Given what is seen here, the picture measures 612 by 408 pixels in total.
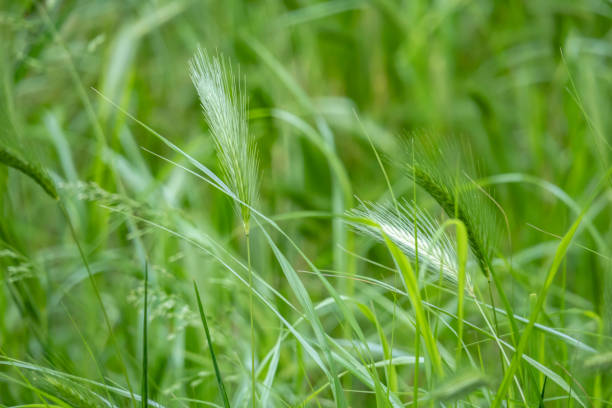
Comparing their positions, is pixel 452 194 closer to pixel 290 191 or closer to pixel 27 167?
pixel 27 167

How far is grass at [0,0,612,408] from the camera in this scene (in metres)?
0.67

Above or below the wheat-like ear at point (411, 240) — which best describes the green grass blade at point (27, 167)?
above

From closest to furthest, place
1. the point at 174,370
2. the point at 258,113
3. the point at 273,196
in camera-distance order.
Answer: the point at 174,370, the point at 258,113, the point at 273,196

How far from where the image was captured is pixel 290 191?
1.50m

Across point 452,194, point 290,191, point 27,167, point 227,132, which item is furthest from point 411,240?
point 290,191

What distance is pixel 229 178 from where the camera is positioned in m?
0.58

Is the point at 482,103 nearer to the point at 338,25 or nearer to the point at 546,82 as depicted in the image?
the point at 546,82

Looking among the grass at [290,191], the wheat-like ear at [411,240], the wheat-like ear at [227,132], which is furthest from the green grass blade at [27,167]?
the wheat-like ear at [411,240]

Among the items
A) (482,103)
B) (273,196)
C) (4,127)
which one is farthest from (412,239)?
(482,103)

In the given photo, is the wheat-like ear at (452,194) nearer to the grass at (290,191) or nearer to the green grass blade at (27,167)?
the grass at (290,191)

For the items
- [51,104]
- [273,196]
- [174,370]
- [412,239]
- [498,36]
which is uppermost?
[498,36]

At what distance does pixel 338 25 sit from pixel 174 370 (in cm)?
135

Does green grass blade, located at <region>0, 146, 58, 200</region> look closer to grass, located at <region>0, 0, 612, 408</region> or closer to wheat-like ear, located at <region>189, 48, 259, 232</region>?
grass, located at <region>0, 0, 612, 408</region>

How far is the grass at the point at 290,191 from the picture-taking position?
67cm
